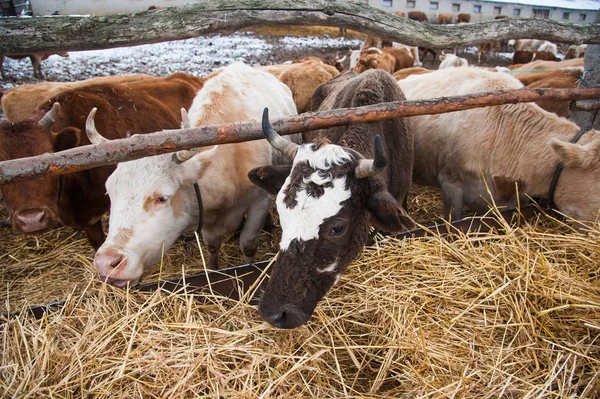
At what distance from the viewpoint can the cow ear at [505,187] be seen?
3.49 meters

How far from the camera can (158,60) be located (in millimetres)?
14461

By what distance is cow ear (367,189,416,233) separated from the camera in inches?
84.7

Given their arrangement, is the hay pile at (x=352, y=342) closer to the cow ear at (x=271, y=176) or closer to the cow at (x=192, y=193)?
the cow at (x=192, y=193)

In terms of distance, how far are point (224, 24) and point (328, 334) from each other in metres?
2.08

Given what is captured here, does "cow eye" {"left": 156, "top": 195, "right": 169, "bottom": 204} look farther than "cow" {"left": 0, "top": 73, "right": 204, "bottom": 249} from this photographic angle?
No

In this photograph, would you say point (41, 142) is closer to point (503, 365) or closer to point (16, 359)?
point (16, 359)

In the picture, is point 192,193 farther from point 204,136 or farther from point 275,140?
point 275,140

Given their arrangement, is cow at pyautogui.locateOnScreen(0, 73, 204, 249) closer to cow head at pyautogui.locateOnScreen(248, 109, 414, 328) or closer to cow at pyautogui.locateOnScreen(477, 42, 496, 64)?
cow head at pyautogui.locateOnScreen(248, 109, 414, 328)

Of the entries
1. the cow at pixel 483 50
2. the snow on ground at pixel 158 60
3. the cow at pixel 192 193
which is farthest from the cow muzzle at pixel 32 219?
the cow at pixel 483 50

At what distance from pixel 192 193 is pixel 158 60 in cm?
1361

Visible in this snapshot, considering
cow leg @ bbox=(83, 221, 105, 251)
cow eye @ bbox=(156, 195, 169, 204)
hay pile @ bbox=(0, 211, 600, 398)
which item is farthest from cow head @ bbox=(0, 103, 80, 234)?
cow eye @ bbox=(156, 195, 169, 204)

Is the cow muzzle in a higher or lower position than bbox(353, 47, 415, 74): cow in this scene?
lower

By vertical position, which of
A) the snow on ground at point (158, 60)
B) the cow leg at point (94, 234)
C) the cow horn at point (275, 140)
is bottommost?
the cow leg at point (94, 234)

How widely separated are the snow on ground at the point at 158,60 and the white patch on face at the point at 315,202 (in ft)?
39.2
